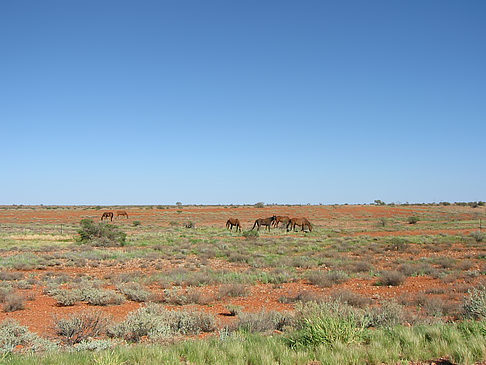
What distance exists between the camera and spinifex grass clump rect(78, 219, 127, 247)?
92.5ft

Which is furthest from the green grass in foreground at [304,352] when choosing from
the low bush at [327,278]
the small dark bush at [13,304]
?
the low bush at [327,278]

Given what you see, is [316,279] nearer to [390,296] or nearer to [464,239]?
[390,296]

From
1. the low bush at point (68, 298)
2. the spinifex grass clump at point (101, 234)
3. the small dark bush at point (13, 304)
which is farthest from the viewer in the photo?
the spinifex grass clump at point (101, 234)

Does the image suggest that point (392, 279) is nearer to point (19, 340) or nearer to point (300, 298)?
point (300, 298)

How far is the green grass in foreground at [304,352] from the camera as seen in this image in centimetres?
501

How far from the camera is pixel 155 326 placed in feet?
24.7

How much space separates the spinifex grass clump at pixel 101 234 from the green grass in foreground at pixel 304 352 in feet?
78.1

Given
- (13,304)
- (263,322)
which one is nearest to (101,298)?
(13,304)

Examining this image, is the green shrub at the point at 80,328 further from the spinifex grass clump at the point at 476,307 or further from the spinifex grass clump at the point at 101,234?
the spinifex grass clump at the point at 101,234

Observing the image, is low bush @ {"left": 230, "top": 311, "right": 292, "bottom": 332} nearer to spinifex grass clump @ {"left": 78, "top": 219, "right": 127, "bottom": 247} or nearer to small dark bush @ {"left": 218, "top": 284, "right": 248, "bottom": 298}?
small dark bush @ {"left": 218, "top": 284, "right": 248, "bottom": 298}

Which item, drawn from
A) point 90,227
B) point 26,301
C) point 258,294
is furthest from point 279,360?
point 90,227

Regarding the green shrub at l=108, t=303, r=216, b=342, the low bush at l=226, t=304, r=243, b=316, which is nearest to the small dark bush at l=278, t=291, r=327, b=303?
the low bush at l=226, t=304, r=243, b=316

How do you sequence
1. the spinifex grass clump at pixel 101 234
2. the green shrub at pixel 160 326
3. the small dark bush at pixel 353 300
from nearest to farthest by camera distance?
the green shrub at pixel 160 326 < the small dark bush at pixel 353 300 < the spinifex grass clump at pixel 101 234

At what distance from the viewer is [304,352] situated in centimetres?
530
